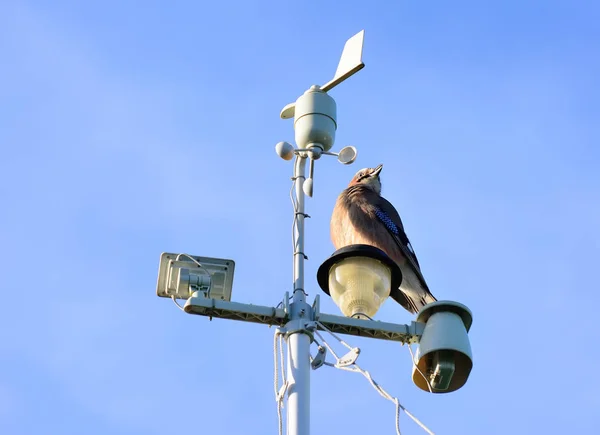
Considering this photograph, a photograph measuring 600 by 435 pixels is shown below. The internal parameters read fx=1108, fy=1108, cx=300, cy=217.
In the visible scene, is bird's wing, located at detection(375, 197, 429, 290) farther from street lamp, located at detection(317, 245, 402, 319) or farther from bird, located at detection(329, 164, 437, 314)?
street lamp, located at detection(317, 245, 402, 319)

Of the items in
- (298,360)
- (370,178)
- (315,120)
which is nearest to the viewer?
(298,360)

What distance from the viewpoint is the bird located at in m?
11.1

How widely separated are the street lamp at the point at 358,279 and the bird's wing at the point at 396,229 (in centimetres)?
544

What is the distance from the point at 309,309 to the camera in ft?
17.5

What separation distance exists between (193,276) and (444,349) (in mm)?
1329

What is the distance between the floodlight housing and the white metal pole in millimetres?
385

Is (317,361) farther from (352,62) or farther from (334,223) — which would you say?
(334,223)

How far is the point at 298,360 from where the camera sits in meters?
5.12

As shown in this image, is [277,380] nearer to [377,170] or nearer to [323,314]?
[323,314]

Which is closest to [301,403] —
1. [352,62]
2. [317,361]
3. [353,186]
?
[317,361]

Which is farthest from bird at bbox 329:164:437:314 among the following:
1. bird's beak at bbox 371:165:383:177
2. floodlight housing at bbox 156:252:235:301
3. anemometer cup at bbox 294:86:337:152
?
floodlight housing at bbox 156:252:235:301

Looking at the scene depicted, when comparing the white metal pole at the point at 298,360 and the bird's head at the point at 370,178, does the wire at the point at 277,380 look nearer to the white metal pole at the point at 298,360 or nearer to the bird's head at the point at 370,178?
the white metal pole at the point at 298,360

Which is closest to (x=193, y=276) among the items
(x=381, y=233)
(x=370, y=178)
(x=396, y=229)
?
(x=381, y=233)

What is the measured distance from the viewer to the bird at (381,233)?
11141 mm
